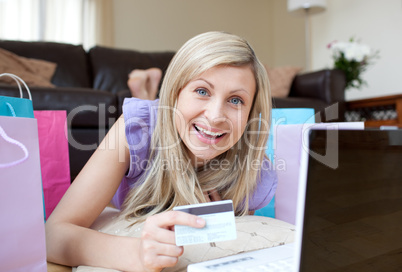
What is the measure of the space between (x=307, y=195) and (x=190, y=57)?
55 centimetres

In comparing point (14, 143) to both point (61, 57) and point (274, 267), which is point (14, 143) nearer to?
point (274, 267)

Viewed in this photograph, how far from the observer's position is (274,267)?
49cm

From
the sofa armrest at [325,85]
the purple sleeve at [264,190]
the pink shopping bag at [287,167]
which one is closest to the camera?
the purple sleeve at [264,190]

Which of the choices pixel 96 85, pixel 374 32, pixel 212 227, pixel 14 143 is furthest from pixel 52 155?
pixel 374 32

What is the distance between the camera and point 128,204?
895 millimetres

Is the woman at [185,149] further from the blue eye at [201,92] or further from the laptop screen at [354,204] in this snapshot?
the laptop screen at [354,204]

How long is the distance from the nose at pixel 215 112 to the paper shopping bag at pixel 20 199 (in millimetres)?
374

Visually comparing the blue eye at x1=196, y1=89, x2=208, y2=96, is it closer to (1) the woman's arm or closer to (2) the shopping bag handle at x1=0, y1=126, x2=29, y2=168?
(1) the woman's arm

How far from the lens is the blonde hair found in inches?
32.7

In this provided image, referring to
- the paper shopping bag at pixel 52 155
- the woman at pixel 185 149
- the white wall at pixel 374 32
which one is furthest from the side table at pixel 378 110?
the paper shopping bag at pixel 52 155

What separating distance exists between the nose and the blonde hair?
0.27 feet

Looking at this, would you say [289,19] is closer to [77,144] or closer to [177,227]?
[77,144]

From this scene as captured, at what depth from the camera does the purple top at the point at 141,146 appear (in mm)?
887

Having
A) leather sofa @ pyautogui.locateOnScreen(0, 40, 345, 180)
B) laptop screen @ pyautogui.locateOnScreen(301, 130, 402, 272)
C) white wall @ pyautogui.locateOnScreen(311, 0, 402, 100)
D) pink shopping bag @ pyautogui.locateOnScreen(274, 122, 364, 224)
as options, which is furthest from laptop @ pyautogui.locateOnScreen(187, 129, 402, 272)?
white wall @ pyautogui.locateOnScreen(311, 0, 402, 100)
